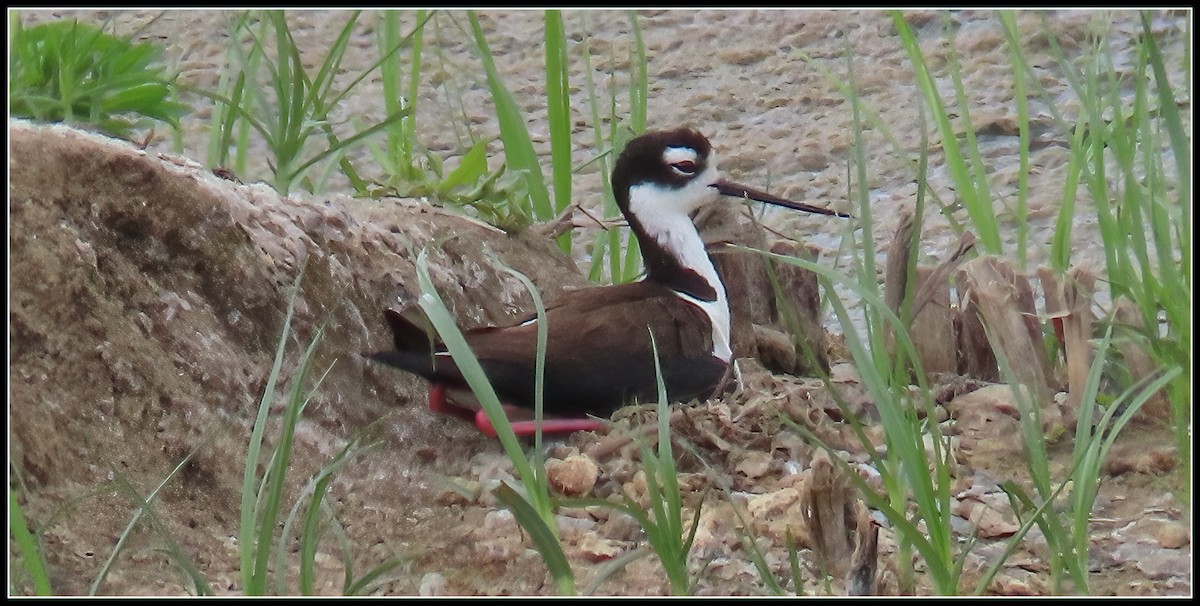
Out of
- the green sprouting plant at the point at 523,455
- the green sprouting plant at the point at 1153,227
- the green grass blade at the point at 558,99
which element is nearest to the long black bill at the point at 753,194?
the green grass blade at the point at 558,99

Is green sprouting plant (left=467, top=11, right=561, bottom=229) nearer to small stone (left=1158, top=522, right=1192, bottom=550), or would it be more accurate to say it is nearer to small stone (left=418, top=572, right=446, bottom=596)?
small stone (left=418, top=572, right=446, bottom=596)

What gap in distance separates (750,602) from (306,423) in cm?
102

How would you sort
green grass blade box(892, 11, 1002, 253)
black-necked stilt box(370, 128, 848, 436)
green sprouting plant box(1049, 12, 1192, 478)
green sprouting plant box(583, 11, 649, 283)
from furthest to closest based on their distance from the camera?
green sprouting plant box(583, 11, 649, 283) < green grass blade box(892, 11, 1002, 253) < black-necked stilt box(370, 128, 848, 436) < green sprouting plant box(1049, 12, 1192, 478)

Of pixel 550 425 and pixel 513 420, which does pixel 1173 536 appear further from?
pixel 513 420

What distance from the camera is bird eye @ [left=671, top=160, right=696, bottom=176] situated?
3.11 meters

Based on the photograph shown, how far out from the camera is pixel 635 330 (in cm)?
280

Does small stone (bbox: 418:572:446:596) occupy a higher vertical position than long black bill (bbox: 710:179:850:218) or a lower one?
lower

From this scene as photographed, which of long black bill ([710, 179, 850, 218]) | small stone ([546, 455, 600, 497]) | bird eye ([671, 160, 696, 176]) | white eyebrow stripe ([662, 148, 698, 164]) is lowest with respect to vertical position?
small stone ([546, 455, 600, 497])

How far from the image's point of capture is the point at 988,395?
2844mm

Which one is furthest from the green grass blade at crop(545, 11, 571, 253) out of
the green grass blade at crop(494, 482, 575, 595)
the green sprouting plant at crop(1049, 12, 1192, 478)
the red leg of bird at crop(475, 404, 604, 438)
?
A: the green grass blade at crop(494, 482, 575, 595)

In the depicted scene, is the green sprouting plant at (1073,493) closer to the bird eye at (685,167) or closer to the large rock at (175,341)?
the large rock at (175,341)

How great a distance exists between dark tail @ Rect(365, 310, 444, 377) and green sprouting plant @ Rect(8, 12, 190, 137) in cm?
82

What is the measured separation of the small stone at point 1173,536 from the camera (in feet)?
7.18

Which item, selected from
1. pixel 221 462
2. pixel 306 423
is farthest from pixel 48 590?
pixel 306 423
